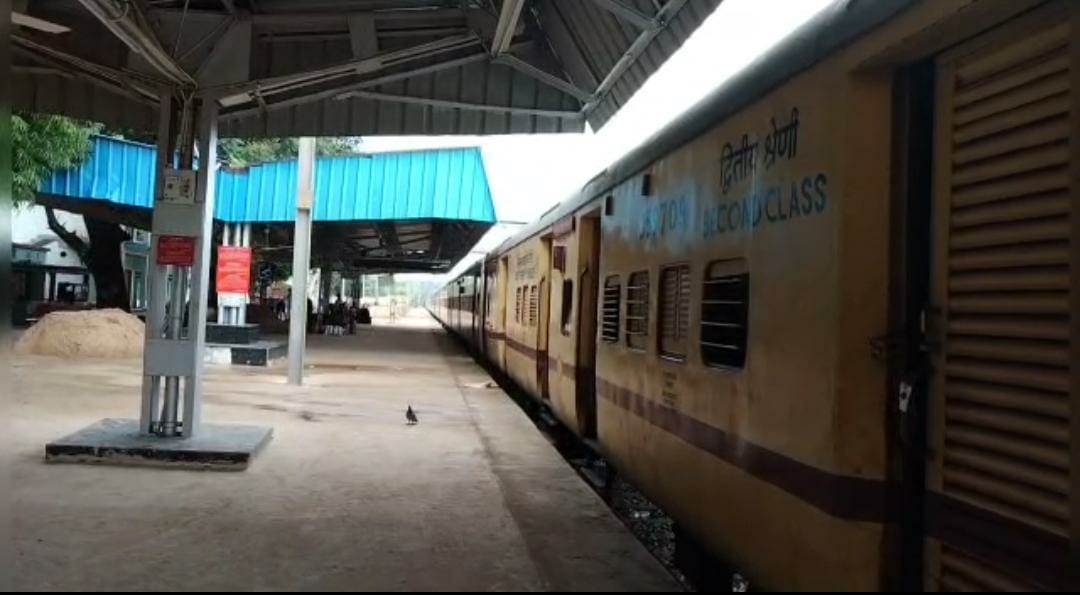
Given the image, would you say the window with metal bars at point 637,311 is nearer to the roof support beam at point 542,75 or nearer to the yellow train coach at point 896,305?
the yellow train coach at point 896,305

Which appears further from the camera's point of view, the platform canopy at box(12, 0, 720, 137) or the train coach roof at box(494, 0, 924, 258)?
the platform canopy at box(12, 0, 720, 137)

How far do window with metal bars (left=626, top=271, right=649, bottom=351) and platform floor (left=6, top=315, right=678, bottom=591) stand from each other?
119 cm

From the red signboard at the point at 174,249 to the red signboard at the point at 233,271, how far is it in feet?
30.9

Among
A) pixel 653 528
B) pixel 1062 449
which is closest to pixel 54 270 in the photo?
pixel 653 528

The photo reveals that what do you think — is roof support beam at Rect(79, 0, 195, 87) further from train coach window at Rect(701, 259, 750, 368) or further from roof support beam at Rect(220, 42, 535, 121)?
train coach window at Rect(701, 259, 750, 368)

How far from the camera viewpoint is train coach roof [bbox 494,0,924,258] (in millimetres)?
3491

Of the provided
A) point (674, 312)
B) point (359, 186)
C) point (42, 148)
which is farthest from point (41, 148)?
point (674, 312)

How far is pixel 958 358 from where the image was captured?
10.3 feet

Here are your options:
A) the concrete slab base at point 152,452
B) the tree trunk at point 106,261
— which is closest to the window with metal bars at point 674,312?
the concrete slab base at point 152,452

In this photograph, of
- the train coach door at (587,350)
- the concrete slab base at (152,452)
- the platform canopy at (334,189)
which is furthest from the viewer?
the platform canopy at (334,189)

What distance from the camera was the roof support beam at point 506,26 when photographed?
7.06 meters

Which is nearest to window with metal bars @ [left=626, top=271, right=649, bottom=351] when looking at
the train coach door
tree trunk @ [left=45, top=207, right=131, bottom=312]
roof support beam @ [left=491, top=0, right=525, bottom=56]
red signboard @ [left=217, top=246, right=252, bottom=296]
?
the train coach door

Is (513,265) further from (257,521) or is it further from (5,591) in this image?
(5,591)

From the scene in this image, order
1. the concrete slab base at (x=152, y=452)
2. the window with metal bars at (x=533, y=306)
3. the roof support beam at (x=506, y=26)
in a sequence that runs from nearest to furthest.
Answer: the roof support beam at (x=506, y=26)
the concrete slab base at (x=152, y=452)
the window with metal bars at (x=533, y=306)
